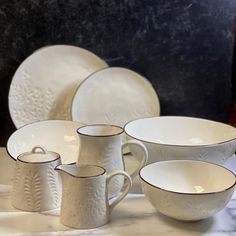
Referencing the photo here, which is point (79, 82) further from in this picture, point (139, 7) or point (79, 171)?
point (79, 171)

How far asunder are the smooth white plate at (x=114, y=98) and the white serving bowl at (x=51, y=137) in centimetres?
5

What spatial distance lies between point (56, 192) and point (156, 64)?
21.4 inches

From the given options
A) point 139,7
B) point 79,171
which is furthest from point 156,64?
point 79,171

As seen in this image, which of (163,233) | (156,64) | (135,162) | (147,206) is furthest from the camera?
(156,64)

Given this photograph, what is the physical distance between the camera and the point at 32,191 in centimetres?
94

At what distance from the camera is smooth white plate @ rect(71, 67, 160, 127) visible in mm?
1275

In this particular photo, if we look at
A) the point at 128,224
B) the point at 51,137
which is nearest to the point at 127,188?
the point at 128,224

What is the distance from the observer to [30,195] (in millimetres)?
941

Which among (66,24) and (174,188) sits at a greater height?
(66,24)

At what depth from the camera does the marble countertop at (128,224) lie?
871mm

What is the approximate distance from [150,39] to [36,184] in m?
0.58

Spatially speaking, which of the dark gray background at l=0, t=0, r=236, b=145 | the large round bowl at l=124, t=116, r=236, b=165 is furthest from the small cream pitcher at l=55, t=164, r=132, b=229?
the dark gray background at l=0, t=0, r=236, b=145

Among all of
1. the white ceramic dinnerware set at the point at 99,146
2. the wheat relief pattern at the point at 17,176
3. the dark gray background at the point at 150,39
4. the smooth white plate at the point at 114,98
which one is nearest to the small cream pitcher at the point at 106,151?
the white ceramic dinnerware set at the point at 99,146

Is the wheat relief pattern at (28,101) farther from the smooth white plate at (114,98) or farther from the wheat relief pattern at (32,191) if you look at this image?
the wheat relief pattern at (32,191)
